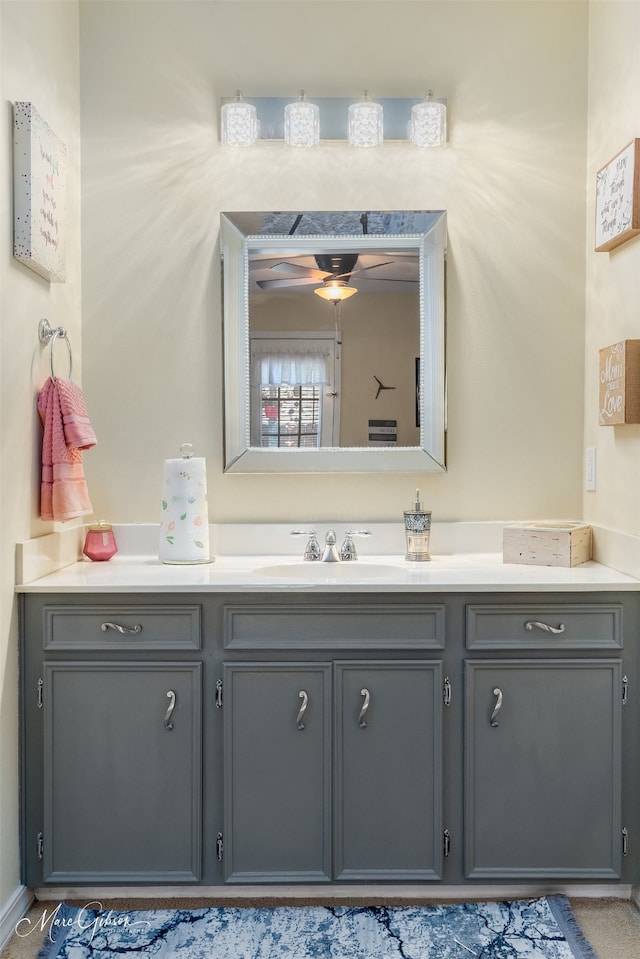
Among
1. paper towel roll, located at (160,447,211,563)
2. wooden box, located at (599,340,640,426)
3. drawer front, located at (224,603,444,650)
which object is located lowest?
drawer front, located at (224,603,444,650)

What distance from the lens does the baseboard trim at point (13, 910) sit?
1850mm

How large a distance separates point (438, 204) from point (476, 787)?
1.80m

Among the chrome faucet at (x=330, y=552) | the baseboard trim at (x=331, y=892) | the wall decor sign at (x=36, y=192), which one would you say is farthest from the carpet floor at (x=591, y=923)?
the wall decor sign at (x=36, y=192)

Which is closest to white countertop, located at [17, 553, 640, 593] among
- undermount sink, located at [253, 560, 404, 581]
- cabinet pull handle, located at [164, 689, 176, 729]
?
undermount sink, located at [253, 560, 404, 581]

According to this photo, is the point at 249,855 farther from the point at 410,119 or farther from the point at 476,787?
the point at 410,119

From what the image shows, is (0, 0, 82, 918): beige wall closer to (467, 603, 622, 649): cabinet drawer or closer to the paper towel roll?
the paper towel roll

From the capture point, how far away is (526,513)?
251 centimetres

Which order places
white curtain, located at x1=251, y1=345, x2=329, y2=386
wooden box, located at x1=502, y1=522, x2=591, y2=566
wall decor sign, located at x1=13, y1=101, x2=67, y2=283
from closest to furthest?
wall decor sign, located at x1=13, y1=101, x2=67, y2=283 < wooden box, located at x1=502, y1=522, x2=591, y2=566 < white curtain, located at x1=251, y1=345, x2=329, y2=386

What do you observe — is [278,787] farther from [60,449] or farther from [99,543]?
[60,449]

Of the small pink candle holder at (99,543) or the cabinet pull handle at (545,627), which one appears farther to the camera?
the small pink candle holder at (99,543)

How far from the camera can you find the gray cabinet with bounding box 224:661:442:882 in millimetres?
1969

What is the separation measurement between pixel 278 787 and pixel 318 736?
17 centimetres

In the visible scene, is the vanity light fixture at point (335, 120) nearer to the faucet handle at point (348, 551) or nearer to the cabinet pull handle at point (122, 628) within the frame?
the faucet handle at point (348, 551)

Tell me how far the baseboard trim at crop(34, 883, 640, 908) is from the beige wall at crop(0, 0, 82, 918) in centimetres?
22
